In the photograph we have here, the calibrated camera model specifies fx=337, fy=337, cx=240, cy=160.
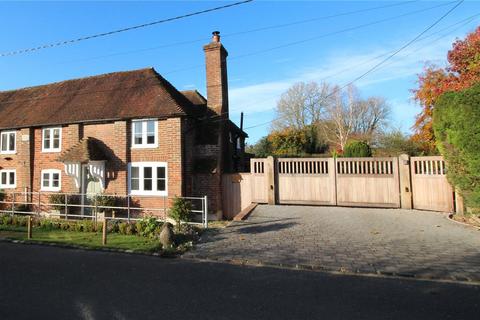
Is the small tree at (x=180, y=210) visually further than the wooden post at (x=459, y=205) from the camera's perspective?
Yes

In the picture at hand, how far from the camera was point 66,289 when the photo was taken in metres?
6.14

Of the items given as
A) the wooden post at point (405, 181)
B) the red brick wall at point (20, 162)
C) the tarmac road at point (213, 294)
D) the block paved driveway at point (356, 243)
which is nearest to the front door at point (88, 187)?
the red brick wall at point (20, 162)

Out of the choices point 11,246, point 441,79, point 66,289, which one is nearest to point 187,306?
point 66,289

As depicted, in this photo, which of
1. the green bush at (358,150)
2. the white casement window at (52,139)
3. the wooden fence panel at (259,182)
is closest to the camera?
the wooden fence panel at (259,182)

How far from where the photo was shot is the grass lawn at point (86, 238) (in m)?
9.92

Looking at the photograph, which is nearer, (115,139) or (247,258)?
(247,258)

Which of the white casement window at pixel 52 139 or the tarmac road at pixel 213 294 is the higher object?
the white casement window at pixel 52 139

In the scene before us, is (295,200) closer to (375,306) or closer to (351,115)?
(375,306)

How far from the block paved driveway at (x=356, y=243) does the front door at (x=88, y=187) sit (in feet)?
29.2

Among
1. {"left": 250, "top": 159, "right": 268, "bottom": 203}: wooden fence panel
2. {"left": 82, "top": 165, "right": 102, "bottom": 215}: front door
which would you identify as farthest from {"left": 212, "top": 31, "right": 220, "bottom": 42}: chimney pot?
{"left": 82, "top": 165, "right": 102, "bottom": 215}: front door

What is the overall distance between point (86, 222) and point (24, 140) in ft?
30.5

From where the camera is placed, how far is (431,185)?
42.6 feet

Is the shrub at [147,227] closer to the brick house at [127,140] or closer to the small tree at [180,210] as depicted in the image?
the small tree at [180,210]

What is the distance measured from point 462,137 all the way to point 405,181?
380cm
